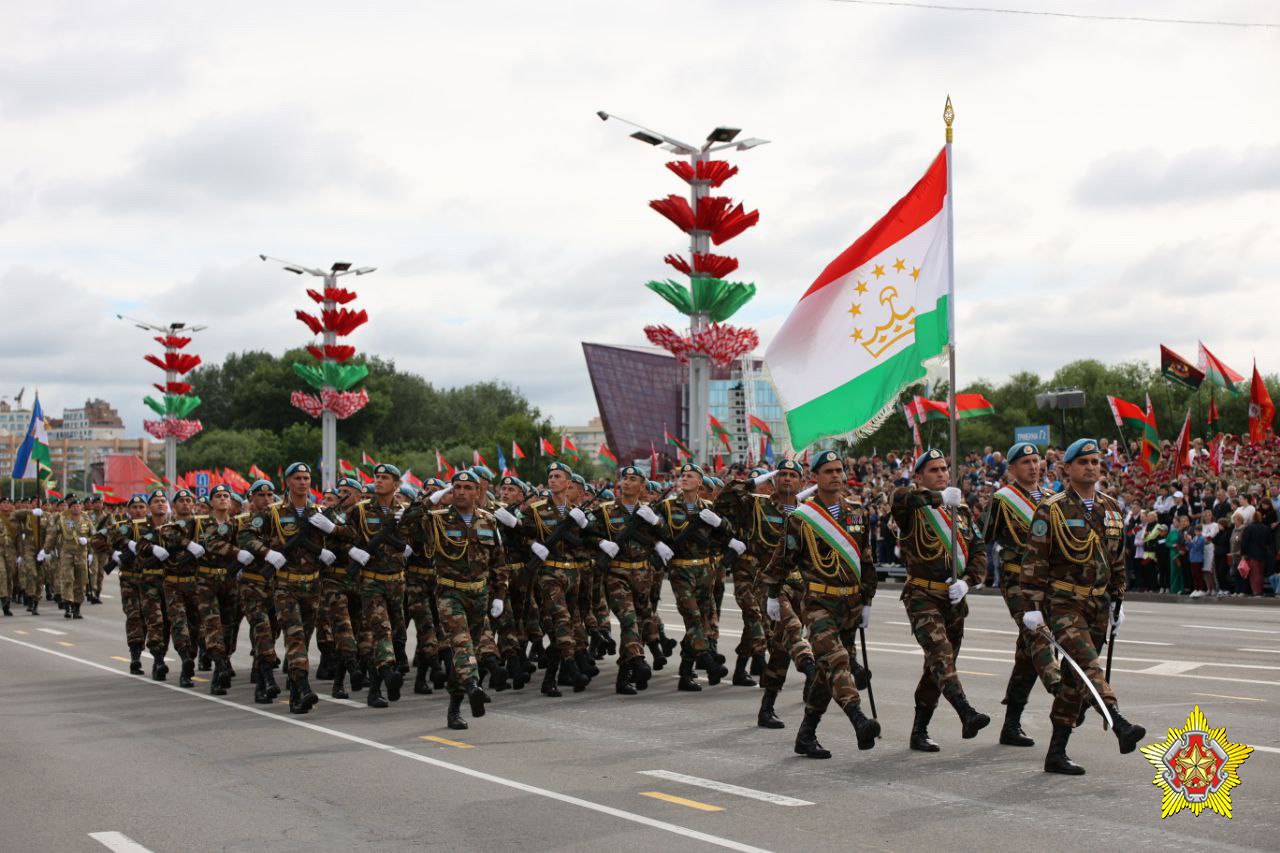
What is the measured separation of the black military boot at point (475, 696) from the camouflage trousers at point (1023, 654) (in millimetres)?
4123

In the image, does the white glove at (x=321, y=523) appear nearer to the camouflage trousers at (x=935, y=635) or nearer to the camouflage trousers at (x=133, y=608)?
the camouflage trousers at (x=133, y=608)

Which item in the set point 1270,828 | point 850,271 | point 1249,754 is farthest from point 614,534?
point 1270,828

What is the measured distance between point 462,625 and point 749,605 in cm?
285

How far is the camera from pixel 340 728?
11.5 metres

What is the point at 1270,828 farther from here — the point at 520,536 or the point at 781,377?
the point at 520,536

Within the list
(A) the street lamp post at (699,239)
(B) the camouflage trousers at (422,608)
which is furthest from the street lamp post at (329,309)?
(B) the camouflage trousers at (422,608)

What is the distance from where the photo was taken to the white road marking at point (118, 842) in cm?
734

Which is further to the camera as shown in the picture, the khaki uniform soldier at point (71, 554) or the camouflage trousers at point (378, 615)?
the khaki uniform soldier at point (71, 554)

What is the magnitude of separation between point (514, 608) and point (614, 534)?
5.54ft

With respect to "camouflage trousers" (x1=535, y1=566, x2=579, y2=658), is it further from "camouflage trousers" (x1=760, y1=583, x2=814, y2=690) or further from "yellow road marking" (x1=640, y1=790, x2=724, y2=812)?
"yellow road marking" (x1=640, y1=790, x2=724, y2=812)

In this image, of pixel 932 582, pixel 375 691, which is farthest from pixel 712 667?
pixel 932 582

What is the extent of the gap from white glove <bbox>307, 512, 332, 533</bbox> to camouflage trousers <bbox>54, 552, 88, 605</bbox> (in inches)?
576

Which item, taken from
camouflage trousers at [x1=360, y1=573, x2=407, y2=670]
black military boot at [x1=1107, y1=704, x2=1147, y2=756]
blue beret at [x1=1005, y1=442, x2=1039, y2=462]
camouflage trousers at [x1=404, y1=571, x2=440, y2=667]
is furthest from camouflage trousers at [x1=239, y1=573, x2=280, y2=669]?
black military boot at [x1=1107, y1=704, x2=1147, y2=756]

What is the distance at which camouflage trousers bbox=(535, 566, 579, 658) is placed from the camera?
13.5 meters
